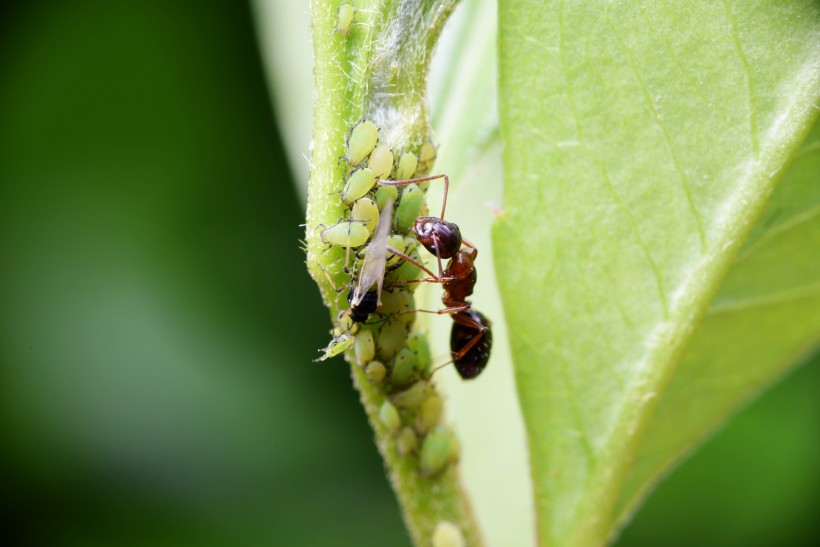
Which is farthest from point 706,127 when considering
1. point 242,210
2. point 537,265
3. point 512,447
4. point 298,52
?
point 242,210

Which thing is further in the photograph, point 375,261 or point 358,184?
point 375,261

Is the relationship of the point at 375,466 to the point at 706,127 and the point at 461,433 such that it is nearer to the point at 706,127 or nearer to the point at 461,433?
the point at 461,433

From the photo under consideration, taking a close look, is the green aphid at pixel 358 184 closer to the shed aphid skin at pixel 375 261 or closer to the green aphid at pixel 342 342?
the shed aphid skin at pixel 375 261

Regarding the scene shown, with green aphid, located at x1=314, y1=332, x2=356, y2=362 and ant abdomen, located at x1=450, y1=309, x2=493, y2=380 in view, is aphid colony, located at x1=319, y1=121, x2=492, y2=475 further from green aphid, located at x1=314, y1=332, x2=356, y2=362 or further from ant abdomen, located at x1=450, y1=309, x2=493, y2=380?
ant abdomen, located at x1=450, y1=309, x2=493, y2=380

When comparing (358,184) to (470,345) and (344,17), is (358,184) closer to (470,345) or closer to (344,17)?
(344,17)

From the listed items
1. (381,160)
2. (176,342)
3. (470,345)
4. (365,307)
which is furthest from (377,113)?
(176,342)
